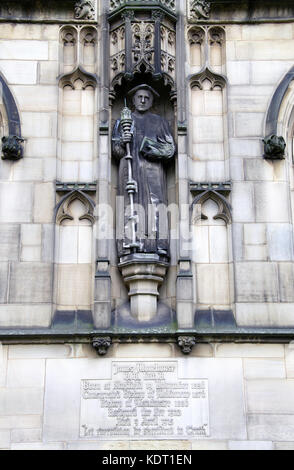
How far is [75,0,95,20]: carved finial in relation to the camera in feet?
36.8

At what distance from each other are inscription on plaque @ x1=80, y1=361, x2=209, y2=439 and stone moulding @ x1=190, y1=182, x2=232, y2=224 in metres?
2.17

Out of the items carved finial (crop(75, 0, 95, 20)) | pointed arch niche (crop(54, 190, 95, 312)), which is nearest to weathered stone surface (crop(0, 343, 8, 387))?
pointed arch niche (crop(54, 190, 95, 312))

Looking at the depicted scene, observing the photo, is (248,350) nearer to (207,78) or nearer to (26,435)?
(26,435)

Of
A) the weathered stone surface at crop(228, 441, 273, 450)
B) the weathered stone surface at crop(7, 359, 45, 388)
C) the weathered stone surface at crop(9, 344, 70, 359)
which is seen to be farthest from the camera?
the weathered stone surface at crop(9, 344, 70, 359)

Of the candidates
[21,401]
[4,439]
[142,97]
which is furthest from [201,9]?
[4,439]

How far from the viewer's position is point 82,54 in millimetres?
11102

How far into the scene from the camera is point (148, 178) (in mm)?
10508

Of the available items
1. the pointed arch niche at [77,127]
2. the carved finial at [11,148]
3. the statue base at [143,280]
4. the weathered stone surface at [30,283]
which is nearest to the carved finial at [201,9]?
the pointed arch niche at [77,127]

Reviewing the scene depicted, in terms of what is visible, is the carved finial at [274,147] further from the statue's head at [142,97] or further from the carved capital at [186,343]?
the carved capital at [186,343]

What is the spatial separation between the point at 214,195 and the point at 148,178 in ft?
3.12

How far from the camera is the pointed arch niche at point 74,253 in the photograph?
10039mm

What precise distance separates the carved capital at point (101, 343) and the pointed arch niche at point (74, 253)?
22.1 inches

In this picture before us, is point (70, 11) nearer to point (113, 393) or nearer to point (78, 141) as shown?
point (78, 141)

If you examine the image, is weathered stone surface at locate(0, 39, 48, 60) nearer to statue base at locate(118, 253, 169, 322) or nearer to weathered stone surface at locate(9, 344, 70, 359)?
statue base at locate(118, 253, 169, 322)
